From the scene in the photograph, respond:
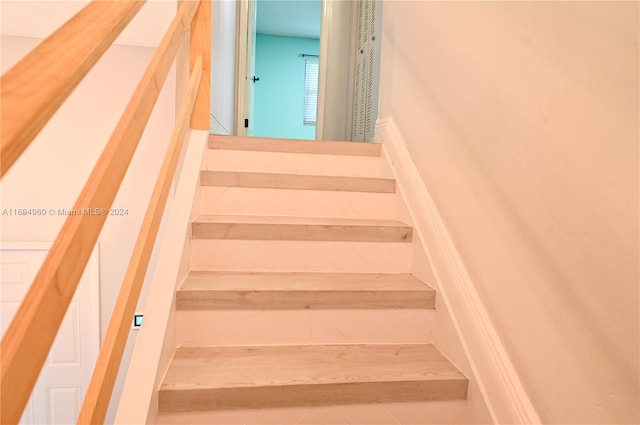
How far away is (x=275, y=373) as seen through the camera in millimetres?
1076

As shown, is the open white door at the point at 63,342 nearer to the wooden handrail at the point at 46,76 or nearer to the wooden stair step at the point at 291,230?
the wooden stair step at the point at 291,230

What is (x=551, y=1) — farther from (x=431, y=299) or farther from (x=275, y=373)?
(x=275, y=373)

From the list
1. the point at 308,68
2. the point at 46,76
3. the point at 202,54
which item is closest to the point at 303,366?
the point at 46,76

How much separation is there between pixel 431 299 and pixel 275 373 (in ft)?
1.96

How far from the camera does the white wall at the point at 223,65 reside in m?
2.56

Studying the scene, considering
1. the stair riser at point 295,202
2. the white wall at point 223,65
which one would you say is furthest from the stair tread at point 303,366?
the white wall at point 223,65

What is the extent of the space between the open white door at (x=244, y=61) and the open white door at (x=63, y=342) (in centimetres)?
208

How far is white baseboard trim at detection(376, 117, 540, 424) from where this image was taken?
0.95m

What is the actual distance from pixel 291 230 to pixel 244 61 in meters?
3.02

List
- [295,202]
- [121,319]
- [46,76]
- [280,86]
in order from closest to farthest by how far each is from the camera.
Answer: [46,76] < [121,319] < [295,202] < [280,86]

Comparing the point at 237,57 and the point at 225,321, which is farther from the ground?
the point at 237,57

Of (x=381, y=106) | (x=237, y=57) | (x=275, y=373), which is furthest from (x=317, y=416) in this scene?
(x=237, y=57)

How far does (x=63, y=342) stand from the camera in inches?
103

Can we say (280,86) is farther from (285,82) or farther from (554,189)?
(554,189)
